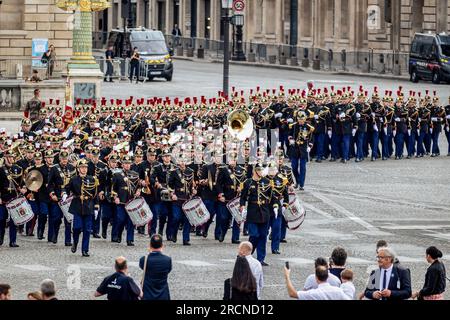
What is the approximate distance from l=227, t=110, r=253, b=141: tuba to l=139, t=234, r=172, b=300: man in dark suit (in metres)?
11.5

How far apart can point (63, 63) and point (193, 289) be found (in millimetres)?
32662

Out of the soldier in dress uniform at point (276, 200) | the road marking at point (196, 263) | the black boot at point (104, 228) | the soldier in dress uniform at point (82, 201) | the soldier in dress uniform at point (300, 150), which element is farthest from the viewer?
the soldier in dress uniform at point (300, 150)

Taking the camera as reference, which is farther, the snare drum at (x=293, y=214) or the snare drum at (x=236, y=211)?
the snare drum at (x=293, y=214)

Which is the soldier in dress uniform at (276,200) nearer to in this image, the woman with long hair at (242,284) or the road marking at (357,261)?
the road marking at (357,261)

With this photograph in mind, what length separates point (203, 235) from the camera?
1007 inches

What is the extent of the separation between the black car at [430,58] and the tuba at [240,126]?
30852 mm

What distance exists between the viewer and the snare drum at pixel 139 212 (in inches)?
960

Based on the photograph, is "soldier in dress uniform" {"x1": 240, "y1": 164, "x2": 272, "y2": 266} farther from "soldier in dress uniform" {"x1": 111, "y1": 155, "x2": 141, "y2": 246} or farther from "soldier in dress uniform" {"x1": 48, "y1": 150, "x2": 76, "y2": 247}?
"soldier in dress uniform" {"x1": 48, "y1": 150, "x2": 76, "y2": 247}

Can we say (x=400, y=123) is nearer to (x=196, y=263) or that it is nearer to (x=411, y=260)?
(x=411, y=260)

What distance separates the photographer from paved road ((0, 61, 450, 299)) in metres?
20.8

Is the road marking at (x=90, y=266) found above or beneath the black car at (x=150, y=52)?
beneath

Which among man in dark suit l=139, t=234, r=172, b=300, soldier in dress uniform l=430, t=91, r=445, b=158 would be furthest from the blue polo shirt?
soldier in dress uniform l=430, t=91, r=445, b=158

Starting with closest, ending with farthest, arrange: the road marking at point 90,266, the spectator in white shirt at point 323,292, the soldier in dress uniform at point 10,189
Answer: the spectator in white shirt at point 323,292, the road marking at point 90,266, the soldier in dress uniform at point 10,189

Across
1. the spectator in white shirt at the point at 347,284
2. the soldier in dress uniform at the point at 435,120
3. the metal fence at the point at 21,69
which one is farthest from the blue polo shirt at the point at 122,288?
the metal fence at the point at 21,69
